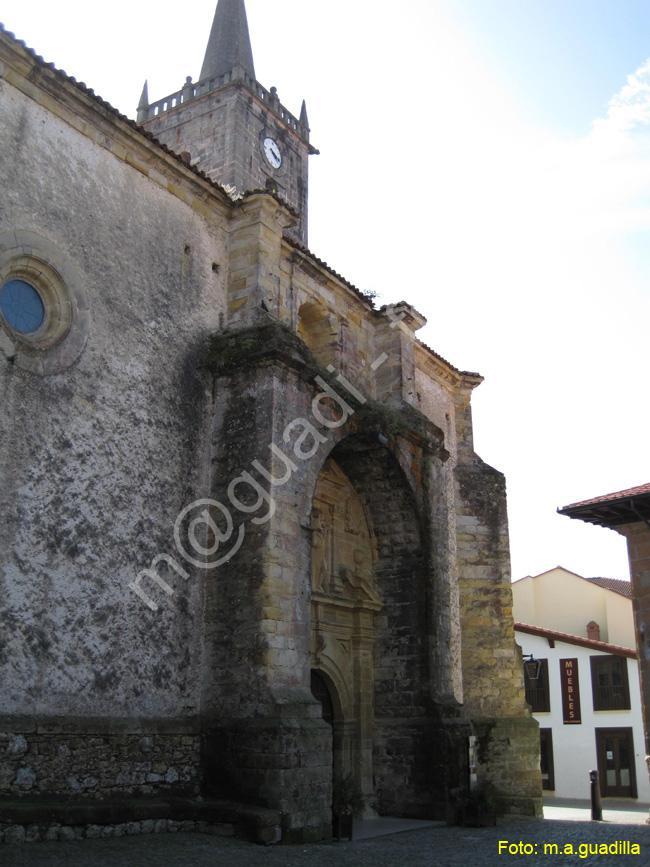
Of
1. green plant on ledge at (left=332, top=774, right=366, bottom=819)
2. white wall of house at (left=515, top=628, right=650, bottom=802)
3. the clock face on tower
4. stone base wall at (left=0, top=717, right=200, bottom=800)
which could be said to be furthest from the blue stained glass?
white wall of house at (left=515, top=628, right=650, bottom=802)

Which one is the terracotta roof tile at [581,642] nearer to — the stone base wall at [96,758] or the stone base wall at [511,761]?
the stone base wall at [511,761]

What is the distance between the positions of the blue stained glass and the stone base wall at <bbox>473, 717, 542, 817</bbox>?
34.6 ft

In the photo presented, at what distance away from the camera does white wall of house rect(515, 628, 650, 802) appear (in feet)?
73.8

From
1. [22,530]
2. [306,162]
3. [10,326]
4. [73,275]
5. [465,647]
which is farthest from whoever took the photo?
[306,162]

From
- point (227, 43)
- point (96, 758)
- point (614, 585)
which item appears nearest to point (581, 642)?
point (614, 585)

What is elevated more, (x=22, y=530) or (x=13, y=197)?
(x=13, y=197)

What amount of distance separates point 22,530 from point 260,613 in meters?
2.85

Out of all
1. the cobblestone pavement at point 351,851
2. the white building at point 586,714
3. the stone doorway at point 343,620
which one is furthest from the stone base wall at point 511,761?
the white building at point 586,714

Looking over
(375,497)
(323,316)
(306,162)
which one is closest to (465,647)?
(375,497)

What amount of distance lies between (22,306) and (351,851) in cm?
667

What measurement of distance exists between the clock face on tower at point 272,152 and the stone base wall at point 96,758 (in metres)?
18.2

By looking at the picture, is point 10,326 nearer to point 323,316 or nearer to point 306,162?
point 323,316

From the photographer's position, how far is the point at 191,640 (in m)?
9.66

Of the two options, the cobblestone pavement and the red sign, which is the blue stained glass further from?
the red sign
